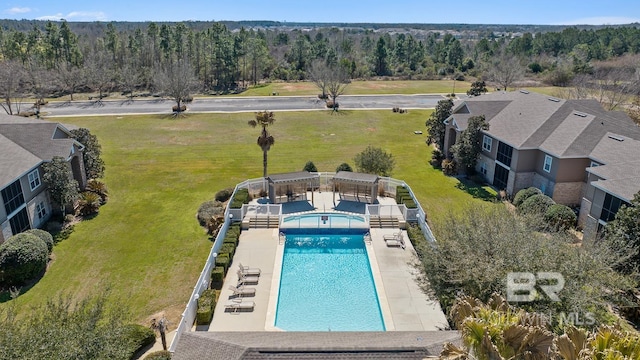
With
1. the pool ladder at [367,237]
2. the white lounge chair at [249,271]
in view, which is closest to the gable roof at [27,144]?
the white lounge chair at [249,271]

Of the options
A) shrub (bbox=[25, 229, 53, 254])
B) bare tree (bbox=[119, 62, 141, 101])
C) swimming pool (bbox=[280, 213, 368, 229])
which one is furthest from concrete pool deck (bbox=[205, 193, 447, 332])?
bare tree (bbox=[119, 62, 141, 101])

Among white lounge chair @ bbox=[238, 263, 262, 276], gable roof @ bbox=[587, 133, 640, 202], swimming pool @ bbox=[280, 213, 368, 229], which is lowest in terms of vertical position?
white lounge chair @ bbox=[238, 263, 262, 276]

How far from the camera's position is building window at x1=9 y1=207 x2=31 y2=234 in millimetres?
26594

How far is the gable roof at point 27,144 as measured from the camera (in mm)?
27641

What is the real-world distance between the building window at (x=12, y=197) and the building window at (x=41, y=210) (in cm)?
187

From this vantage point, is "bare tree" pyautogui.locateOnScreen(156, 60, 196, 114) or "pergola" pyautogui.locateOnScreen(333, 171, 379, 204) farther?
"bare tree" pyautogui.locateOnScreen(156, 60, 196, 114)

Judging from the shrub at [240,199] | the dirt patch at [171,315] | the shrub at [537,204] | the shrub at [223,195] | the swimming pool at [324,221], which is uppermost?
the shrub at [537,204]

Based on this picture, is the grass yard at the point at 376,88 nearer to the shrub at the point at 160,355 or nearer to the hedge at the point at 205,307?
the hedge at the point at 205,307

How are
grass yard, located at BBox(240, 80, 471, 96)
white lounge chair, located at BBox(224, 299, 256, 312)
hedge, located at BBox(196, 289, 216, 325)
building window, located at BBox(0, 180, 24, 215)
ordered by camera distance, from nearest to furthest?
hedge, located at BBox(196, 289, 216, 325)
white lounge chair, located at BBox(224, 299, 256, 312)
building window, located at BBox(0, 180, 24, 215)
grass yard, located at BBox(240, 80, 471, 96)

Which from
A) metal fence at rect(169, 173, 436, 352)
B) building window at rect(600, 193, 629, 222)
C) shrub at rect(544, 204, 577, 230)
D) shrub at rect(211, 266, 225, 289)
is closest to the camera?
metal fence at rect(169, 173, 436, 352)

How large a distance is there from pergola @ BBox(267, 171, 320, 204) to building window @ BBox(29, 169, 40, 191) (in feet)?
52.1

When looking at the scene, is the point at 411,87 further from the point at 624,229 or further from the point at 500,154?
the point at 624,229
